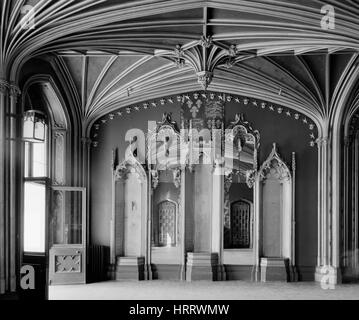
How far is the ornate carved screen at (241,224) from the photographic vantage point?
11875 millimetres

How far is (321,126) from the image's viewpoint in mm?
11750

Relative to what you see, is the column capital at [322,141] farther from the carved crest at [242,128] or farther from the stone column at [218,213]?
the stone column at [218,213]

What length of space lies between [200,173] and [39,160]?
3.52 meters

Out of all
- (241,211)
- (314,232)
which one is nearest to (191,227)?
(241,211)

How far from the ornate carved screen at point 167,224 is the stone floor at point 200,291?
0.95m

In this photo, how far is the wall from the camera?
11836 millimetres

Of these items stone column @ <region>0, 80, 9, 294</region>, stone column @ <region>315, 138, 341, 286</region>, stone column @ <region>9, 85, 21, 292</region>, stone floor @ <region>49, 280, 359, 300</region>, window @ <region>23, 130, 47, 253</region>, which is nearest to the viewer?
stone column @ <region>0, 80, 9, 294</region>

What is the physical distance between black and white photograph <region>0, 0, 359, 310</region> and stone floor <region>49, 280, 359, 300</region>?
4 cm

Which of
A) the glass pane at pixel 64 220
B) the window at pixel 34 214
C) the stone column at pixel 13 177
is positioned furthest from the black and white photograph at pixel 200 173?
the stone column at pixel 13 177

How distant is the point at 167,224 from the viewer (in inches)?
472

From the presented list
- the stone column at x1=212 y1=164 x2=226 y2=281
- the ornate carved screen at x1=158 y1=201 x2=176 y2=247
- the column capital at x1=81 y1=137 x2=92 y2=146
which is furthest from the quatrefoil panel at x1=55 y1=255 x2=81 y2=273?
the stone column at x1=212 y1=164 x2=226 y2=281

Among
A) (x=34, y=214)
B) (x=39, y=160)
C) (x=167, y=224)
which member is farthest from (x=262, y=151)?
(x=34, y=214)

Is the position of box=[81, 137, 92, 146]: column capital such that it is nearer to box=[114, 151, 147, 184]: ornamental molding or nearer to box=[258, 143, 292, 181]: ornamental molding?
box=[114, 151, 147, 184]: ornamental molding

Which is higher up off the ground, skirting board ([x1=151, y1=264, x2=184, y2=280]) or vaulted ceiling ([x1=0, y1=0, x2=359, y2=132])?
vaulted ceiling ([x1=0, y1=0, x2=359, y2=132])
